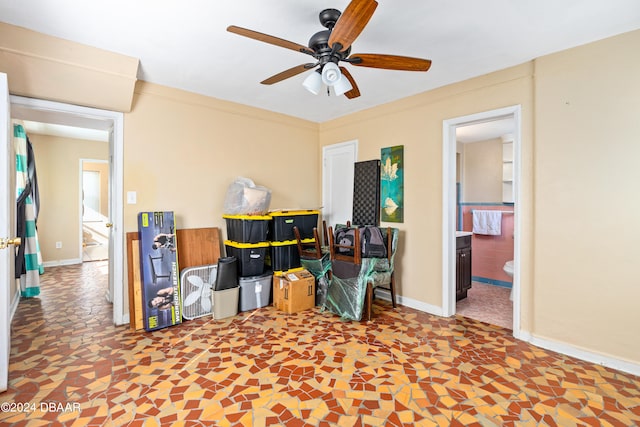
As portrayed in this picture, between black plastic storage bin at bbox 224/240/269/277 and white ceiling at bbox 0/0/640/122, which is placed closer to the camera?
white ceiling at bbox 0/0/640/122

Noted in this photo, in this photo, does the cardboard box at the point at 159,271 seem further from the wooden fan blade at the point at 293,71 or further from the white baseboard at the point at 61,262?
the white baseboard at the point at 61,262

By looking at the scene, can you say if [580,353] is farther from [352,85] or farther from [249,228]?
[249,228]

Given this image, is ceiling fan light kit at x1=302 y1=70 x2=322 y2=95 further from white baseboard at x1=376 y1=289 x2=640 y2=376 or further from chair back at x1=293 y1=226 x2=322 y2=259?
white baseboard at x1=376 y1=289 x2=640 y2=376

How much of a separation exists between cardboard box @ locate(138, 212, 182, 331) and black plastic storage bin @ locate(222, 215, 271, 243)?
65cm

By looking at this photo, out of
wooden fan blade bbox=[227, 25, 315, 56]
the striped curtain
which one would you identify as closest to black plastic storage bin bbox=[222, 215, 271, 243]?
wooden fan blade bbox=[227, 25, 315, 56]

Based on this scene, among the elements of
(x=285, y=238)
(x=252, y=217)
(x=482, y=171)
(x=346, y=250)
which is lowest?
(x=346, y=250)

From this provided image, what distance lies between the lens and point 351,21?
157 cm

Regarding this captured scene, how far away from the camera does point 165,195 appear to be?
3.39 metres

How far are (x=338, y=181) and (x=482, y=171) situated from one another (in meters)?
2.54

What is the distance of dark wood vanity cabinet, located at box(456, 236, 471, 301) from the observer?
3.73 m

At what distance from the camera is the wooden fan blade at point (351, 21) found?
1.46 metres

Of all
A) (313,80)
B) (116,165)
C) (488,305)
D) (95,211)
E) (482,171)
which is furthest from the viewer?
(95,211)

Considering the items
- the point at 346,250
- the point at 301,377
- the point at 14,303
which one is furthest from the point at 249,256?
the point at 14,303

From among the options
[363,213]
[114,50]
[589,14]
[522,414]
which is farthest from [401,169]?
[114,50]
